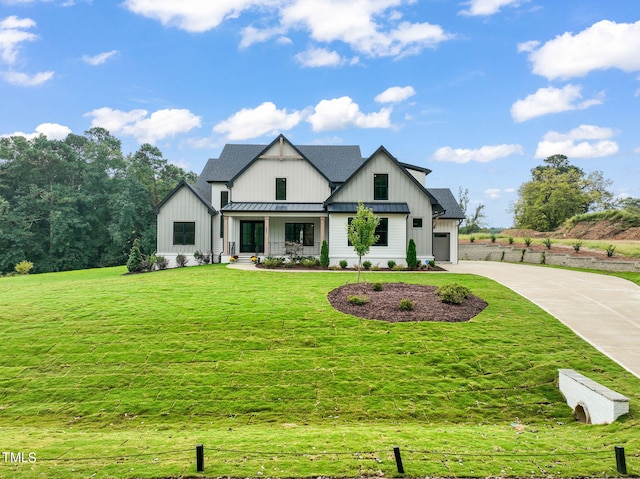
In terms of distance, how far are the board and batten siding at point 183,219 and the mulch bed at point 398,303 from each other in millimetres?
15094

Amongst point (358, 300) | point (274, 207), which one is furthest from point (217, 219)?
point (358, 300)

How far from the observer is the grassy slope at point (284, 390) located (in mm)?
5766

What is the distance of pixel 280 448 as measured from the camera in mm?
6109

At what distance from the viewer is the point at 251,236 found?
28109mm

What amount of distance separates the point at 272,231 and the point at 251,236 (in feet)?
4.96

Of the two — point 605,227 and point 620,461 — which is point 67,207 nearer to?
point 620,461

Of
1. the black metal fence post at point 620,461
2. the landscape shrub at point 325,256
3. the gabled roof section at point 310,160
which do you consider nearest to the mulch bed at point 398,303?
the black metal fence post at point 620,461

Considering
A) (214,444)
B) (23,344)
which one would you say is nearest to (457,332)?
(214,444)

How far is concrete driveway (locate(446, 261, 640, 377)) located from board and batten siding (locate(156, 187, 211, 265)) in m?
18.8

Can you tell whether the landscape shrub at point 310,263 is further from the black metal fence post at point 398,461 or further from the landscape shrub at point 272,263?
the black metal fence post at point 398,461

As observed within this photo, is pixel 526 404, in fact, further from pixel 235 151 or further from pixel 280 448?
pixel 235 151

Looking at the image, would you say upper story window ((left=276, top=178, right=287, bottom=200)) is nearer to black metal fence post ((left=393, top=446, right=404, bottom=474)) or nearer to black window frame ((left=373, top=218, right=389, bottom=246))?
black window frame ((left=373, top=218, right=389, bottom=246))

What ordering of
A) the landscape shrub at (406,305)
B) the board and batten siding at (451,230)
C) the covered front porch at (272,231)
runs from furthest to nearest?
1. the board and batten siding at (451,230)
2. the covered front porch at (272,231)
3. the landscape shrub at (406,305)

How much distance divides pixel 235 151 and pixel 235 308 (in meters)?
21.4
